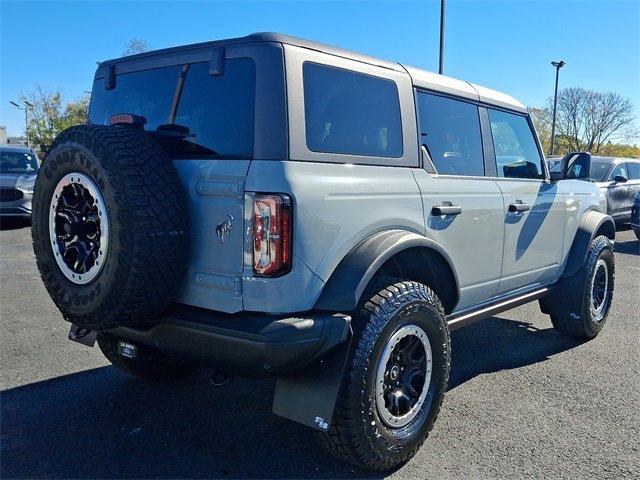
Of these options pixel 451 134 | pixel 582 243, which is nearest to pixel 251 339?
pixel 451 134

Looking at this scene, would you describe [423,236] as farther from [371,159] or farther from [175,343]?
[175,343]

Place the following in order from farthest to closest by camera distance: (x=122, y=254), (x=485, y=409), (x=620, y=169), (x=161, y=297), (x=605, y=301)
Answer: (x=620, y=169) → (x=605, y=301) → (x=485, y=409) → (x=161, y=297) → (x=122, y=254)

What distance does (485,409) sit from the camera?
343 cm

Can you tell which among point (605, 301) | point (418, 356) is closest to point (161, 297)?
point (418, 356)

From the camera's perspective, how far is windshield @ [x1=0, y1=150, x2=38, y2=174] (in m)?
11.1

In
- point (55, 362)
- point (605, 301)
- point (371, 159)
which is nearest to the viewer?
point (371, 159)

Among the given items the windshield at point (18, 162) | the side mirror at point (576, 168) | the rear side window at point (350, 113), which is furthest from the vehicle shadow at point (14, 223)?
the side mirror at point (576, 168)

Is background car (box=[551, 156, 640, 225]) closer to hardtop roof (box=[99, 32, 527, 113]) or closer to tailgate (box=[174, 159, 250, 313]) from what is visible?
hardtop roof (box=[99, 32, 527, 113])

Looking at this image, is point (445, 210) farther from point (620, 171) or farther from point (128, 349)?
point (620, 171)

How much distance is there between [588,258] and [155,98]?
12.7ft

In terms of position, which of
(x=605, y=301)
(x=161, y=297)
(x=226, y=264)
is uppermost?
(x=226, y=264)

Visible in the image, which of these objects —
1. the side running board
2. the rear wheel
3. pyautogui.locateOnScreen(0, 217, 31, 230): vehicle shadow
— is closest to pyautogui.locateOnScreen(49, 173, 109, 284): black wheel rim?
the rear wheel

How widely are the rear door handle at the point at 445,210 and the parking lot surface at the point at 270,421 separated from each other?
126cm

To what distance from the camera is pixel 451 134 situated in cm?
353
